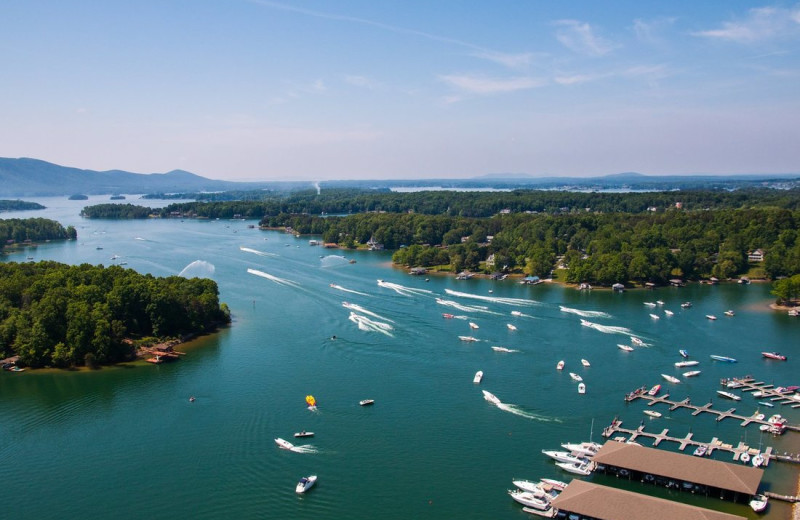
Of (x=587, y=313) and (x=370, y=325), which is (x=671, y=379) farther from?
(x=370, y=325)

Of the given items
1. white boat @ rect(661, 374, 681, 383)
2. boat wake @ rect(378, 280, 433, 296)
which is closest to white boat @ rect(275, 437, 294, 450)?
white boat @ rect(661, 374, 681, 383)

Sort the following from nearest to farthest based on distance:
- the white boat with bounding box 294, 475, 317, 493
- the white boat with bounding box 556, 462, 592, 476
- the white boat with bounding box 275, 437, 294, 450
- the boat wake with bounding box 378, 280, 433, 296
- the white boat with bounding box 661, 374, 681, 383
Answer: the white boat with bounding box 294, 475, 317, 493, the white boat with bounding box 556, 462, 592, 476, the white boat with bounding box 275, 437, 294, 450, the white boat with bounding box 661, 374, 681, 383, the boat wake with bounding box 378, 280, 433, 296

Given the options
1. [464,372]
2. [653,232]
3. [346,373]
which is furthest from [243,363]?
[653,232]

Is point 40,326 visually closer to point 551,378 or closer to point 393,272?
point 551,378

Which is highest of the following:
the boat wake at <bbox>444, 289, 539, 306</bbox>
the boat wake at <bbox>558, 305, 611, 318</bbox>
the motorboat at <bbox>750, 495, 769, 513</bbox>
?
the boat wake at <bbox>444, 289, 539, 306</bbox>

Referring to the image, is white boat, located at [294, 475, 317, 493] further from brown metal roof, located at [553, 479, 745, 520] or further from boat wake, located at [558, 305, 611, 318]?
boat wake, located at [558, 305, 611, 318]

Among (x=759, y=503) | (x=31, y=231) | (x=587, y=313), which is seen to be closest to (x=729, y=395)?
(x=759, y=503)

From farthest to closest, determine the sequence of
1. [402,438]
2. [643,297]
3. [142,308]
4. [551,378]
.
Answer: [643,297] → [142,308] → [551,378] → [402,438]

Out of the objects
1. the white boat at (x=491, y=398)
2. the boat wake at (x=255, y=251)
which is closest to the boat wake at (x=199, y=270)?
the boat wake at (x=255, y=251)
